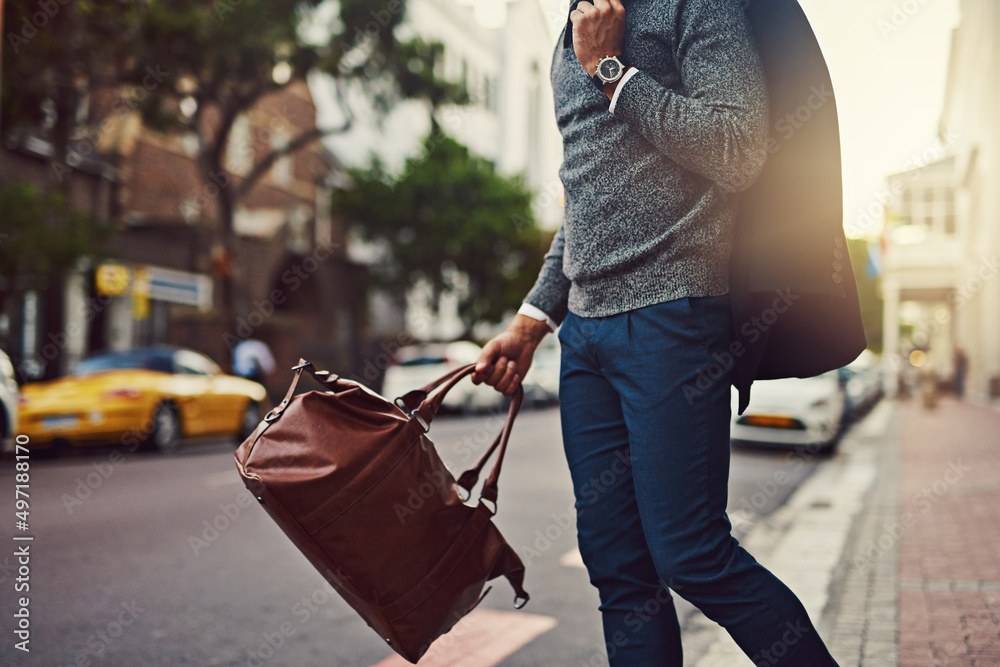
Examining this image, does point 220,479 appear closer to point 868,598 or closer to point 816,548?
point 816,548

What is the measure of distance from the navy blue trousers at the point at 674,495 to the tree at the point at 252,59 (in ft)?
48.6

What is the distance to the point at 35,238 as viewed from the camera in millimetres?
12258

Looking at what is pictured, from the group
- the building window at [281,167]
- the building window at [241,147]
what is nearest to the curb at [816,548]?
the building window at [241,147]

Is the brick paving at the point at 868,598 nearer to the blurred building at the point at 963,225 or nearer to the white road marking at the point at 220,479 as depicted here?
the white road marking at the point at 220,479

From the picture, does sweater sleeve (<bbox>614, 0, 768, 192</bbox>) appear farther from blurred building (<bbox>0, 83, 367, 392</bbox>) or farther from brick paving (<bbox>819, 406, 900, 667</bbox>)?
blurred building (<bbox>0, 83, 367, 392</bbox>)

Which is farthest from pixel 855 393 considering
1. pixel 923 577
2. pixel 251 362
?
pixel 923 577

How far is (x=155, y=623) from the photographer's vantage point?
13.2 feet

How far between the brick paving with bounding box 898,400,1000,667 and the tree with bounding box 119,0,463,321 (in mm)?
12211

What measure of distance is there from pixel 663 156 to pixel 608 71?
0.20 m

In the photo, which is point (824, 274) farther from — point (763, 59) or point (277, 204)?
point (277, 204)

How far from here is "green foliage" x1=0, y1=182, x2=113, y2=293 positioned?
12.1 metres

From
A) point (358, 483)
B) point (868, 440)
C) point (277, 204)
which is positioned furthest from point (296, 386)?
point (277, 204)

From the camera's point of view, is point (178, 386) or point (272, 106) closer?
point (178, 386)

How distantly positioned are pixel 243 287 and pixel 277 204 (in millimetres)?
8883
